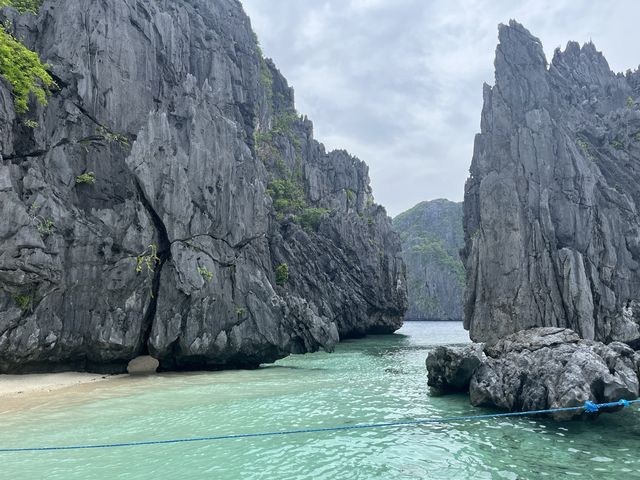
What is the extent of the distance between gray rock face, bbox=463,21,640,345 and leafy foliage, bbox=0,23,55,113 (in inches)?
1559

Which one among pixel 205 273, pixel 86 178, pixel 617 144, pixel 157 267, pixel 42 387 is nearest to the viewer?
pixel 42 387

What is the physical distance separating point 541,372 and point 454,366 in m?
3.98

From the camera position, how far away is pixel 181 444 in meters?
12.4

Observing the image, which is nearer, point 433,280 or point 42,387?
point 42,387

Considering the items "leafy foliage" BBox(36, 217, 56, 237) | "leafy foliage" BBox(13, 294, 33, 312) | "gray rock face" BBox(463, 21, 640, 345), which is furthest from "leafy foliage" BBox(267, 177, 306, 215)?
"leafy foliage" BBox(13, 294, 33, 312)

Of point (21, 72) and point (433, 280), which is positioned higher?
point (21, 72)

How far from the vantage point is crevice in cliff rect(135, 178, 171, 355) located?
2720 cm

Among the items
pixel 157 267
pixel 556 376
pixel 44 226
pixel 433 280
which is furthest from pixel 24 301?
pixel 433 280

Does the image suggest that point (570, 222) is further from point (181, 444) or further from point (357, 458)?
point (181, 444)

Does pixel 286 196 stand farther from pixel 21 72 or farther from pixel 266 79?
pixel 21 72

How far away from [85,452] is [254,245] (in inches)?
964

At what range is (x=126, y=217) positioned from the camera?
1092 inches

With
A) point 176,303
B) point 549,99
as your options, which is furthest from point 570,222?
point 176,303

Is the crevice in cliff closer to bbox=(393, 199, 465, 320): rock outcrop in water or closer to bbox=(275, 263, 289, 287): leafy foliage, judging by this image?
bbox=(275, 263, 289, 287): leafy foliage
